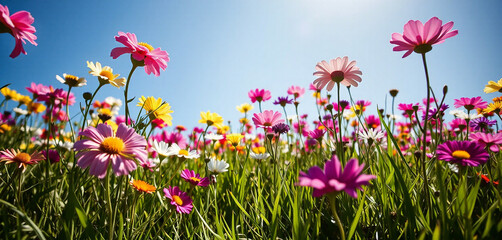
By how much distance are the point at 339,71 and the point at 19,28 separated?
1253 mm

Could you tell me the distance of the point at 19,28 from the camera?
2.62ft

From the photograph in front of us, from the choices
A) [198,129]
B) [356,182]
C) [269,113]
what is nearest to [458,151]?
[356,182]

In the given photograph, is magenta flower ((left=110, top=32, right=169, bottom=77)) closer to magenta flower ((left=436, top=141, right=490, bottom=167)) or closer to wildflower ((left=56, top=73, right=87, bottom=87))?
wildflower ((left=56, top=73, right=87, bottom=87))

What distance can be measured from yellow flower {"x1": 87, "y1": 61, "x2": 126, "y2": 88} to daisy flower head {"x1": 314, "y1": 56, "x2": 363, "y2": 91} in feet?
3.19

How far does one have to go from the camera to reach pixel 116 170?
0.68 metres

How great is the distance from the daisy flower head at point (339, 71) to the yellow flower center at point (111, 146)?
928 millimetres

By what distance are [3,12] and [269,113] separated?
3.99ft

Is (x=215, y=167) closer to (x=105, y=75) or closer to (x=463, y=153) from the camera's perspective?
(x=105, y=75)

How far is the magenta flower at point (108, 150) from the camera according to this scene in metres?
0.70

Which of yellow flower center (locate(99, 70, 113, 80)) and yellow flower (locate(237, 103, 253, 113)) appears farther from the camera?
yellow flower (locate(237, 103, 253, 113))

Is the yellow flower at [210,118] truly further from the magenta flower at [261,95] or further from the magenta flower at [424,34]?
the magenta flower at [424,34]

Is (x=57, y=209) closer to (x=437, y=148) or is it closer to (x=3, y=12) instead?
(x=3, y=12)

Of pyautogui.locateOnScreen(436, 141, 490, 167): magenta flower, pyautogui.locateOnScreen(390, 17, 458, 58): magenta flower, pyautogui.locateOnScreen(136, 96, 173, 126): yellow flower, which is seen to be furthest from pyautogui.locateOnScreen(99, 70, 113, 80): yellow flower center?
pyautogui.locateOnScreen(436, 141, 490, 167): magenta flower

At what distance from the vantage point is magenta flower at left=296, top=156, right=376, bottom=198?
512 millimetres
